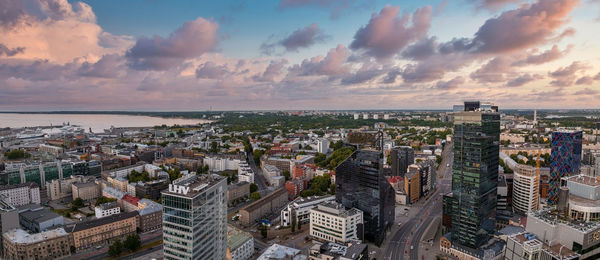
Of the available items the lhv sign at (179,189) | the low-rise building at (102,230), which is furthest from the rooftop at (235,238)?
the low-rise building at (102,230)

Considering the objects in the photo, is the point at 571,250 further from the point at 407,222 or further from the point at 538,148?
the point at 538,148

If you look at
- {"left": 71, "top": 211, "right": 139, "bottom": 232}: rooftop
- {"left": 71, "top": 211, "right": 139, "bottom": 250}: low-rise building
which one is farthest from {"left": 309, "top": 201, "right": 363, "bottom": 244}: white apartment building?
{"left": 71, "top": 211, "right": 139, "bottom": 232}: rooftop

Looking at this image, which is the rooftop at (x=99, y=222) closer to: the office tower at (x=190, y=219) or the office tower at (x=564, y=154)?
the office tower at (x=190, y=219)

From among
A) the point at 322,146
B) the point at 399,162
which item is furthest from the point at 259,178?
the point at 322,146

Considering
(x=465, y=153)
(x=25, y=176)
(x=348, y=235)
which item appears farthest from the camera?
(x=25, y=176)

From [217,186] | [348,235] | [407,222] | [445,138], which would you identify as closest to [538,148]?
[445,138]

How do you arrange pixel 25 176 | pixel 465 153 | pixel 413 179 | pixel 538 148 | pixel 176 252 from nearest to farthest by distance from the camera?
1. pixel 176 252
2. pixel 465 153
3. pixel 413 179
4. pixel 25 176
5. pixel 538 148
